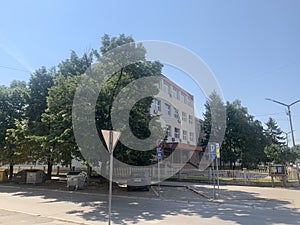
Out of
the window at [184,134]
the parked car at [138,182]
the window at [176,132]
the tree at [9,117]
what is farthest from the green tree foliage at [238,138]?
the tree at [9,117]

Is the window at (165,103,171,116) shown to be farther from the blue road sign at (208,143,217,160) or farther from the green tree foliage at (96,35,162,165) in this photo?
the blue road sign at (208,143,217,160)

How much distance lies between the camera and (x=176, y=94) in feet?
138

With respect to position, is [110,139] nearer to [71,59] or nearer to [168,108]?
[71,59]

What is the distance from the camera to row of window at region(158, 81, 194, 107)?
127 ft

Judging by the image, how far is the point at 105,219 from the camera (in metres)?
9.03

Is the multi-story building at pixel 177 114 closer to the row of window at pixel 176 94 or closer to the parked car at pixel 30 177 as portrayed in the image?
the row of window at pixel 176 94

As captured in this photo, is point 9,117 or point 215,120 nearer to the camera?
point 9,117

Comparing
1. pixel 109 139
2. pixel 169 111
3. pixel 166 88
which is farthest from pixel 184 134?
pixel 109 139

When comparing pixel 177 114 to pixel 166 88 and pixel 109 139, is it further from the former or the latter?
pixel 109 139

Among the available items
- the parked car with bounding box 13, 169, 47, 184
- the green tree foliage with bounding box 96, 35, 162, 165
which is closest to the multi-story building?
the parked car with bounding box 13, 169, 47, 184

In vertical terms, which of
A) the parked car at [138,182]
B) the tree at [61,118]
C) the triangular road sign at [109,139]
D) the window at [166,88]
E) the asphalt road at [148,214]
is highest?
the window at [166,88]

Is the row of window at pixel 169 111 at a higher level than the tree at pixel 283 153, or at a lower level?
higher

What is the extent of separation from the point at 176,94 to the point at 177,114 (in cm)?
322

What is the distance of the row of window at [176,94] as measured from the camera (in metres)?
38.8
